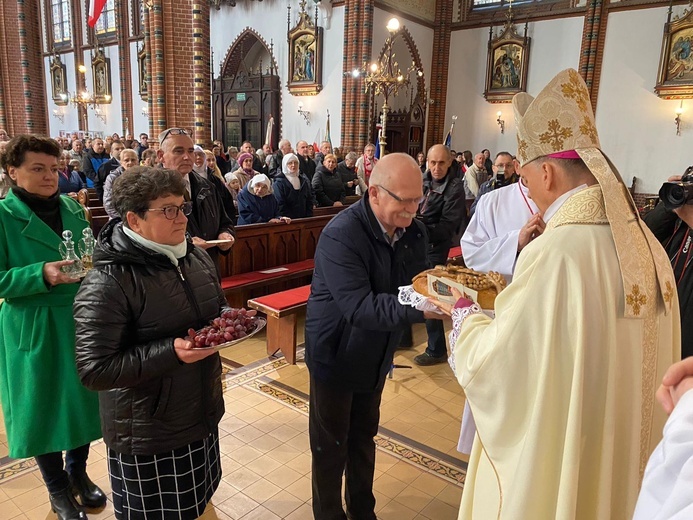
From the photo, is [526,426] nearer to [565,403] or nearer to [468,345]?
[565,403]

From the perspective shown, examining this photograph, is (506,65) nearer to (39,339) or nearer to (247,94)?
(247,94)

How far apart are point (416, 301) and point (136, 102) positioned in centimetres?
2119

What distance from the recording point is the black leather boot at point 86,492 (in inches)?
110

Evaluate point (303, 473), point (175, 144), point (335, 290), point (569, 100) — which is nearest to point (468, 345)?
point (335, 290)

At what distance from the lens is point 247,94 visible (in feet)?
55.1

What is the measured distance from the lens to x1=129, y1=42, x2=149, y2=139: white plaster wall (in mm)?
20125

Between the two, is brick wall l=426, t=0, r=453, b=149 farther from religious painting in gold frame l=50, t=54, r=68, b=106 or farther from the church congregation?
religious painting in gold frame l=50, t=54, r=68, b=106

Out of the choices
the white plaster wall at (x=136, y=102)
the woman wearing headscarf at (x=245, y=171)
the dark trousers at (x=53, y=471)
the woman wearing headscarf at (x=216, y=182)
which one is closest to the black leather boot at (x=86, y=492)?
the dark trousers at (x=53, y=471)

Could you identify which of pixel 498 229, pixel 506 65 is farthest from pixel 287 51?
pixel 498 229

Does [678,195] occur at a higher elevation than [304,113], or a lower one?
lower

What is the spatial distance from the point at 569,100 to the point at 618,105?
47.0 ft

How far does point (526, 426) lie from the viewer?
5.17 ft

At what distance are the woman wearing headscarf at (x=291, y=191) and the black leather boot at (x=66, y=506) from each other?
15.2 ft

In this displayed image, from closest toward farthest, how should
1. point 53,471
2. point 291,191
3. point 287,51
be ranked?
point 53,471
point 291,191
point 287,51
